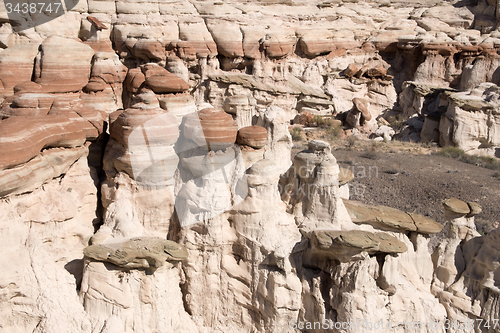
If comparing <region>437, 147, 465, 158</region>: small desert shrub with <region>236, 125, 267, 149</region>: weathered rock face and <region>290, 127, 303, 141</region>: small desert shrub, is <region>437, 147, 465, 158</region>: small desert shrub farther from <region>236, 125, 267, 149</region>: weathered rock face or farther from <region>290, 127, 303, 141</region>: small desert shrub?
<region>236, 125, 267, 149</region>: weathered rock face

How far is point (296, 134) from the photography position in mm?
16469

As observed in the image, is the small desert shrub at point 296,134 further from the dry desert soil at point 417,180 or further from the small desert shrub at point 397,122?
the small desert shrub at point 397,122

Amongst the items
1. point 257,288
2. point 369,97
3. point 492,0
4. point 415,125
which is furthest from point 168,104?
point 492,0

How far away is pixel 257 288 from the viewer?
4762mm

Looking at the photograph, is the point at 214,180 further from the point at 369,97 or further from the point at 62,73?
the point at 369,97

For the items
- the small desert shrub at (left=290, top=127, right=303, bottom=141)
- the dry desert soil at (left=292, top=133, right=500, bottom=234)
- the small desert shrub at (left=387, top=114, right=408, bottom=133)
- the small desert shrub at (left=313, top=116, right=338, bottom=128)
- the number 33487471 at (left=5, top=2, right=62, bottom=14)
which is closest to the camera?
the dry desert soil at (left=292, top=133, right=500, bottom=234)

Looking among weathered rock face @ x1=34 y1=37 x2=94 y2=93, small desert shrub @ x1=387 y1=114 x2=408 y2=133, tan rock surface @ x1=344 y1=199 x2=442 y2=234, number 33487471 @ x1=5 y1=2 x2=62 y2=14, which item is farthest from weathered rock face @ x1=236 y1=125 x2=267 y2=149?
small desert shrub @ x1=387 y1=114 x2=408 y2=133

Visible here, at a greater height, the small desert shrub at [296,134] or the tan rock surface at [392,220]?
the tan rock surface at [392,220]

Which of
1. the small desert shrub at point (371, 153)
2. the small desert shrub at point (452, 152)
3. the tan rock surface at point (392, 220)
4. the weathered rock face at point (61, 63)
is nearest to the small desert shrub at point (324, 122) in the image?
the small desert shrub at point (371, 153)

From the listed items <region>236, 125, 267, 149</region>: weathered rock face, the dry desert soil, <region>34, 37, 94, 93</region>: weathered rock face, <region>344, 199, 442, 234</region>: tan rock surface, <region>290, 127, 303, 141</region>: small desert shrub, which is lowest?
the dry desert soil

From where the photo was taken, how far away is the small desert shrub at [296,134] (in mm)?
16141

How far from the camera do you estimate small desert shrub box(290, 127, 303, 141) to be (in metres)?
16.1

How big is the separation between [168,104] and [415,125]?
1435 cm

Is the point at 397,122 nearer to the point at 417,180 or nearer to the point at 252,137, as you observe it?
the point at 417,180
